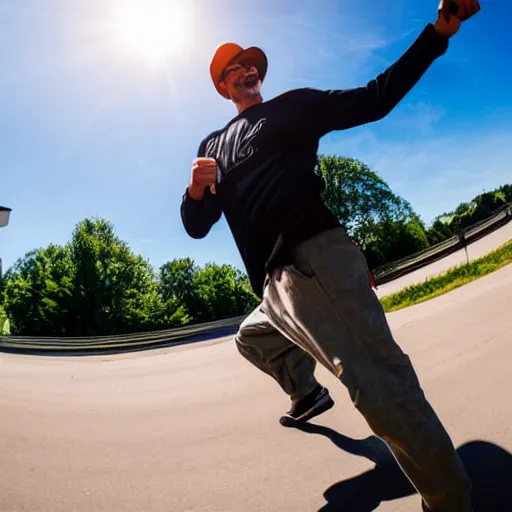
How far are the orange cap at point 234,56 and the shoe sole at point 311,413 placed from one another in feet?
5.72

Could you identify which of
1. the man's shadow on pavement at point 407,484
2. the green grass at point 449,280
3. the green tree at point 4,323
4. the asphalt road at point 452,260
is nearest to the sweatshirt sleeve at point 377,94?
the man's shadow on pavement at point 407,484

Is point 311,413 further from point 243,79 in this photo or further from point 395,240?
point 395,240

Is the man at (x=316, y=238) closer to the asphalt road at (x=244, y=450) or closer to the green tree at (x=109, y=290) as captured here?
the asphalt road at (x=244, y=450)

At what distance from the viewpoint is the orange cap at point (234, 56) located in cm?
162

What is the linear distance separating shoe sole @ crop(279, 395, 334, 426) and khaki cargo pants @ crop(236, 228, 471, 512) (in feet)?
2.17

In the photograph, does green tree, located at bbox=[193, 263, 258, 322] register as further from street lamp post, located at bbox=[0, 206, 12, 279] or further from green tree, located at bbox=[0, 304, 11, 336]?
street lamp post, located at bbox=[0, 206, 12, 279]

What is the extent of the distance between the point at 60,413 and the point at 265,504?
208cm

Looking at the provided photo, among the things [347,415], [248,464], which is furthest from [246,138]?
[347,415]

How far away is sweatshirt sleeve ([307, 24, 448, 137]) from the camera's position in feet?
3.28

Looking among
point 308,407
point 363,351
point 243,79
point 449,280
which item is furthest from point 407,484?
point 449,280

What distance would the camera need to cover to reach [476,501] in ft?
3.10

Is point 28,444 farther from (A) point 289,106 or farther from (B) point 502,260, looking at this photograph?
(B) point 502,260

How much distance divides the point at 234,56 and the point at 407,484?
1949mm

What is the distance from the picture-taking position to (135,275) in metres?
30.6
